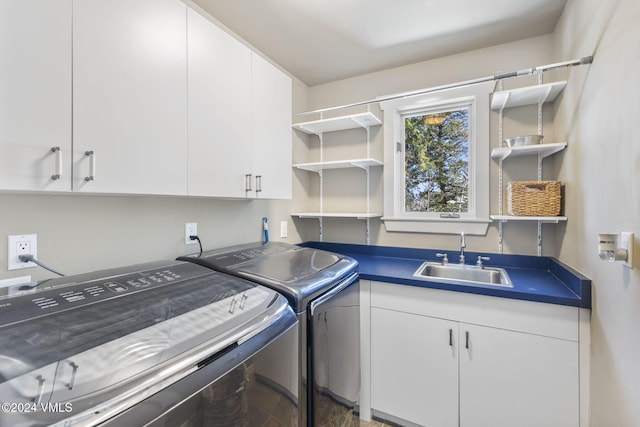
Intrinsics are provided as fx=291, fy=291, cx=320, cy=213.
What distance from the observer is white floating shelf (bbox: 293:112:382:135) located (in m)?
2.18

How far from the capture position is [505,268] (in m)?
1.92

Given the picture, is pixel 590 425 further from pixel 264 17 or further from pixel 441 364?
pixel 264 17

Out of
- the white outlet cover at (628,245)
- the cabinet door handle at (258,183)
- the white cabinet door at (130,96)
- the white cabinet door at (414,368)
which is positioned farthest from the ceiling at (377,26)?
the white cabinet door at (414,368)

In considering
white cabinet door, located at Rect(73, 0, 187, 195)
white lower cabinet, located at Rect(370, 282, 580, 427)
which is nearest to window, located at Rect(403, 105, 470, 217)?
white lower cabinet, located at Rect(370, 282, 580, 427)

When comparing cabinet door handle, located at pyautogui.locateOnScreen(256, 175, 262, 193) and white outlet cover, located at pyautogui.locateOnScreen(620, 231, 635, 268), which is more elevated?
cabinet door handle, located at pyautogui.locateOnScreen(256, 175, 262, 193)

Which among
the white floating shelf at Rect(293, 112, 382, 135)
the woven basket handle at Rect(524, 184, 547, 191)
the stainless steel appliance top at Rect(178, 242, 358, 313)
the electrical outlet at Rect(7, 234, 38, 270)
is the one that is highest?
the white floating shelf at Rect(293, 112, 382, 135)

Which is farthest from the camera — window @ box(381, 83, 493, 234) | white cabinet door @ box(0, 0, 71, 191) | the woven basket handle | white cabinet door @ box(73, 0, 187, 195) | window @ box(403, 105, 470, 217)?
window @ box(403, 105, 470, 217)

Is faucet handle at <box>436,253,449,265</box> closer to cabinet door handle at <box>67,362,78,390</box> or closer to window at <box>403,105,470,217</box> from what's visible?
window at <box>403,105,470,217</box>

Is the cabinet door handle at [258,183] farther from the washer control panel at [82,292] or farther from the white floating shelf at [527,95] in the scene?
the white floating shelf at [527,95]

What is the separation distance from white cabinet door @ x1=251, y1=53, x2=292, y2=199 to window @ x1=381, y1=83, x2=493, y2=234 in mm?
869

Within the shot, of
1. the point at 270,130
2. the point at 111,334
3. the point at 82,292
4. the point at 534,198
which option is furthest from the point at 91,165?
the point at 534,198

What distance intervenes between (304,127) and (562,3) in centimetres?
172

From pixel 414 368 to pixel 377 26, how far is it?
2.03 m

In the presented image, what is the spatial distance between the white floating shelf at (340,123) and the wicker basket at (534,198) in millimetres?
1060
